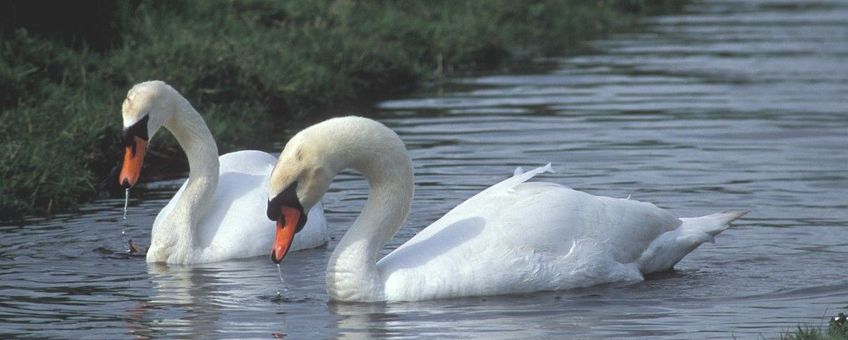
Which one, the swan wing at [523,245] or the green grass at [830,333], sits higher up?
the green grass at [830,333]

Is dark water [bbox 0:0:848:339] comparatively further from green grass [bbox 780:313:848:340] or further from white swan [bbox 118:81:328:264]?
green grass [bbox 780:313:848:340]

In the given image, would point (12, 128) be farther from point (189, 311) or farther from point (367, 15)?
point (367, 15)

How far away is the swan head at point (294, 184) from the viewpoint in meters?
7.83

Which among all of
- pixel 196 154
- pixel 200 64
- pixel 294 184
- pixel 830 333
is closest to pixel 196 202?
pixel 196 154

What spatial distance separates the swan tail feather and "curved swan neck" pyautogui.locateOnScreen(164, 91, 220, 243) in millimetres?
2581

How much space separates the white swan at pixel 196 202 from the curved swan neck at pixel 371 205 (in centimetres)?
149

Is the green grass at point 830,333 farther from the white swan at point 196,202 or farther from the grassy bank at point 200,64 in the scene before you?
the grassy bank at point 200,64

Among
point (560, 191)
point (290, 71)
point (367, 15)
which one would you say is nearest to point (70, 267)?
point (560, 191)

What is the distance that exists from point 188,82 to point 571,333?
7.44 metres

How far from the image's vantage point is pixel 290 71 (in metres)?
15.4

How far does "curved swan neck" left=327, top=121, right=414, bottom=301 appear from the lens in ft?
26.3

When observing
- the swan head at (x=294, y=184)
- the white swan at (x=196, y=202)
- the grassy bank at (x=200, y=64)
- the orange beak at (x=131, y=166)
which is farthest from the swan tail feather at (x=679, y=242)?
the grassy bank at (x=200, y=64)

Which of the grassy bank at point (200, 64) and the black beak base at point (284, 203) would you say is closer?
the black beak base at point (284, 203)

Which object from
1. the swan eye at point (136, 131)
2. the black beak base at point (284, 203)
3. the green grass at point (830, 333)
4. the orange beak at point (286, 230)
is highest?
the green grass at point (830, 333)
